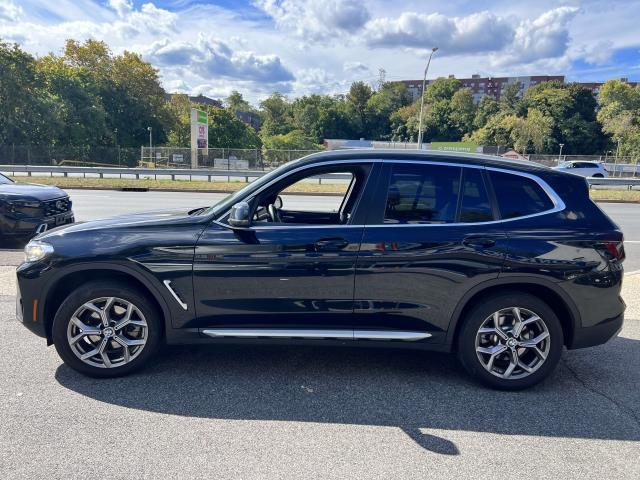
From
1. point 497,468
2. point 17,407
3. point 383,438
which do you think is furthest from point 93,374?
point 497,468

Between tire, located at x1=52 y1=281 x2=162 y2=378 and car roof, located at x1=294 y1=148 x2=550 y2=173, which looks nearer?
tire, located at x1=52 y1=281 x2=162 y2=378

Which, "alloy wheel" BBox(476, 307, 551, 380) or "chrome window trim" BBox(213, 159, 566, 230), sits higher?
"chrome window trim" BBox(213, 159, 566, 230)

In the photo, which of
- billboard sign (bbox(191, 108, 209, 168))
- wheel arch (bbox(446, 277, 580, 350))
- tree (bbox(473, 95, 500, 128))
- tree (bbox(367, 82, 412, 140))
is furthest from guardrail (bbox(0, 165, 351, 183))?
tree (bbox(367, 82, 412, 140))

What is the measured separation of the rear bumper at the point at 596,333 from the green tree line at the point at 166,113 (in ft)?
168

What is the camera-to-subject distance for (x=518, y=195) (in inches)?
140

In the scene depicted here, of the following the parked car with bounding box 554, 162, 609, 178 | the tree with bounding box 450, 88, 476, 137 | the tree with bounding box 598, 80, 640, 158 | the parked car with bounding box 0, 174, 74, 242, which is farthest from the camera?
the tree with bounding box 450, 88, 476, 137

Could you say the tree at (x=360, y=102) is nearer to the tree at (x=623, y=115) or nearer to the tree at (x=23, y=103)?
the tree at (x=623, y=115)

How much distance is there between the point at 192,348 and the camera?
4195mm

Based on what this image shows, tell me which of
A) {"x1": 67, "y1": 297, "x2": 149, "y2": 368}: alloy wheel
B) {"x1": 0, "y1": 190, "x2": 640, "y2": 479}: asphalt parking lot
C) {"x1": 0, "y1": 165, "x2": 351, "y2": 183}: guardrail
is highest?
{"x1": 0, "y1": 165, "x2": 351, "y2": 183}: guardrail

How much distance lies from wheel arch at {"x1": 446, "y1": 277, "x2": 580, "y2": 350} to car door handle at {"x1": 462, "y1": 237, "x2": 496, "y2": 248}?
28 centimetres

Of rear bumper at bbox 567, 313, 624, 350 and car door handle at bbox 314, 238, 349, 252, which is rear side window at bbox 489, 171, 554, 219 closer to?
rear bumper at bbox 567, 313, 624, 350

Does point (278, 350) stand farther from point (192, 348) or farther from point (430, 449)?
point (430, 449)

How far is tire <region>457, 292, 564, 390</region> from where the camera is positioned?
3469 mm

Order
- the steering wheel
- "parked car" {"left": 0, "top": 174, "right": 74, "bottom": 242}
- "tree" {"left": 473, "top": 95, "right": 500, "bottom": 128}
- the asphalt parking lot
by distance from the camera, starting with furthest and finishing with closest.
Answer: "tree" {"left": 473, "top": 95, "right": 500, "bottom": 128}, "parked car" {"left": 0, "top": 174, "right": 74, "bottom": 242}, the steering wheel, the asphalt parking lot
